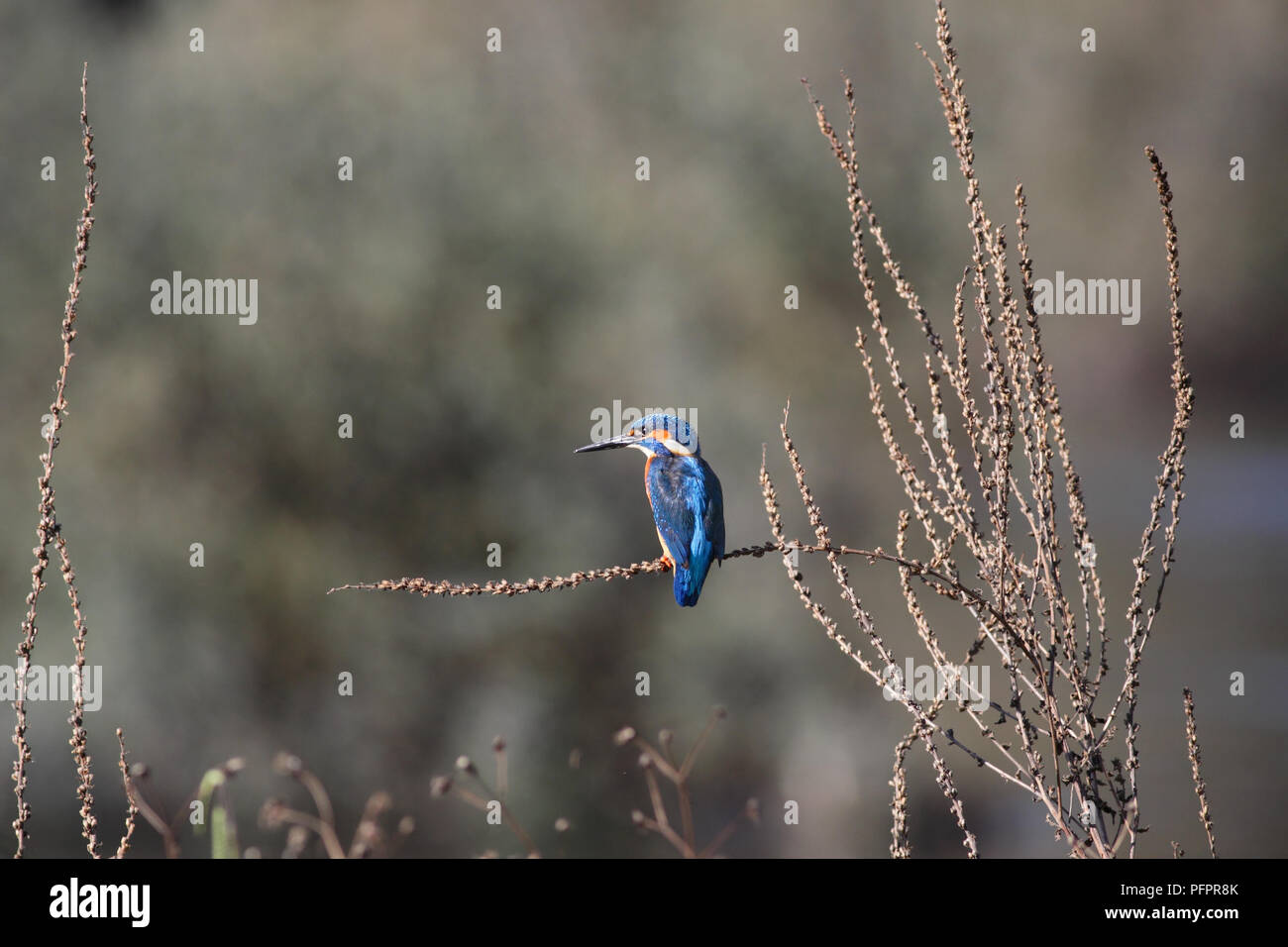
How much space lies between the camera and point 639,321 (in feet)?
27.7

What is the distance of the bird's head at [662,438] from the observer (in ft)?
13.8

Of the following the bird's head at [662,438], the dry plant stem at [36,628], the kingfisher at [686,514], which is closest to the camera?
the dry plant stem at [36,628]

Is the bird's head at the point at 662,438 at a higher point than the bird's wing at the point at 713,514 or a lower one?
higher

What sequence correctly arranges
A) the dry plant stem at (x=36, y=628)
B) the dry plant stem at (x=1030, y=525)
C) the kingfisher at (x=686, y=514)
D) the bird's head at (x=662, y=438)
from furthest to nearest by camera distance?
1. the bird's head at (x=662, y=438)
2. the kingfisher at (x=686, y=514)
3. the dry plant stem at (x=1030, y=525)
4. the dry plant stem at (x=36, y=628)

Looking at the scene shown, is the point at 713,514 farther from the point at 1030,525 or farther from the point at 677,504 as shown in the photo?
the point at 1030,525

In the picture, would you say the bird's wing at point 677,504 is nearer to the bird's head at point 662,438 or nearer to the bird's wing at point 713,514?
the bird's wing at point 713,514

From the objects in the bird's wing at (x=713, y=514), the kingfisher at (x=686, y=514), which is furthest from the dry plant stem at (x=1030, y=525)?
the bird's wing at (x=713, y=514)

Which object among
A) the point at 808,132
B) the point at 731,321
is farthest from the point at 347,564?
the point at 808,132

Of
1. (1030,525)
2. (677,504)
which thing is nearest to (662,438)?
(677,504)

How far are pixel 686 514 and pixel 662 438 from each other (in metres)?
0.58

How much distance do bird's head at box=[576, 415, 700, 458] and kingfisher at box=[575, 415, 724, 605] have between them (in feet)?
0.18

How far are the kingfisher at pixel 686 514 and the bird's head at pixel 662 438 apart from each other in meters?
0.05

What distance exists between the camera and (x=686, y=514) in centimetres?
377
